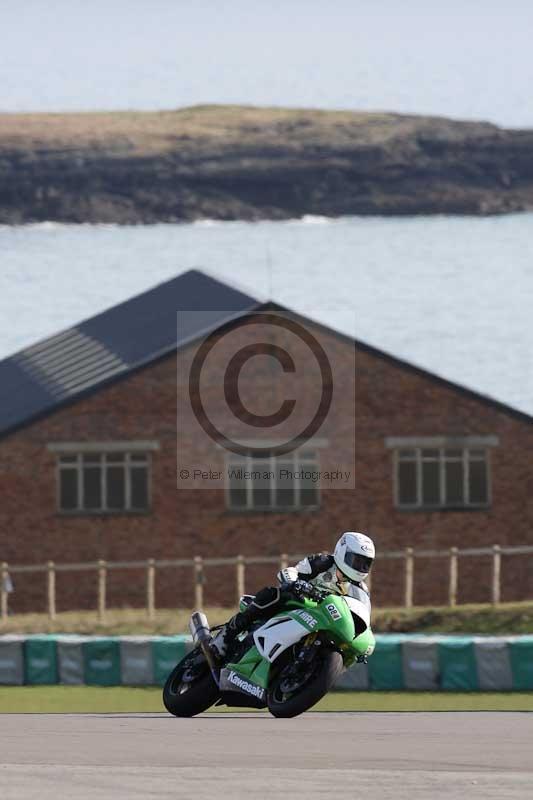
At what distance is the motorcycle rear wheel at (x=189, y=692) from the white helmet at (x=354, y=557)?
179 cm

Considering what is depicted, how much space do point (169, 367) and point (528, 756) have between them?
29.7m

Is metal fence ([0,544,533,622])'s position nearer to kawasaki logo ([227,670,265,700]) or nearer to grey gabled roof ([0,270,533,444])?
grey gabled roof ([0,270,533,444])

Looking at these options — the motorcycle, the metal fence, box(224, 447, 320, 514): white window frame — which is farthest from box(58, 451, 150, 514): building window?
the motorcycle

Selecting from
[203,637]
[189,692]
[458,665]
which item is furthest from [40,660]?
[203,637]

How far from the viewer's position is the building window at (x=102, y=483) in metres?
46.8

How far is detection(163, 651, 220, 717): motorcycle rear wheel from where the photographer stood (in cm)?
1933

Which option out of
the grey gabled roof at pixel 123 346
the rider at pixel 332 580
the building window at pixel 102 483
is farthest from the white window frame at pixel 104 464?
the rider at pixel 332 580

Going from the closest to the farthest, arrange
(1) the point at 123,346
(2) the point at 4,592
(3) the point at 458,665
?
(3) the point at 458,665 → (2) the point at 4,592 → (1) the point at 123,346

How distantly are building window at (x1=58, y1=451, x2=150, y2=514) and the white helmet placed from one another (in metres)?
28.4

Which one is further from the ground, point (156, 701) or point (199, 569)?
point (199, 569)

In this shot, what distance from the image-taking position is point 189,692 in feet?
64.0

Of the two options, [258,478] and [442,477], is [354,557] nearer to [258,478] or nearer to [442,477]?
[258,478]

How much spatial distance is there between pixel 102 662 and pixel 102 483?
18.2 metres

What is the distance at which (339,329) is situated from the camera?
4631cm
